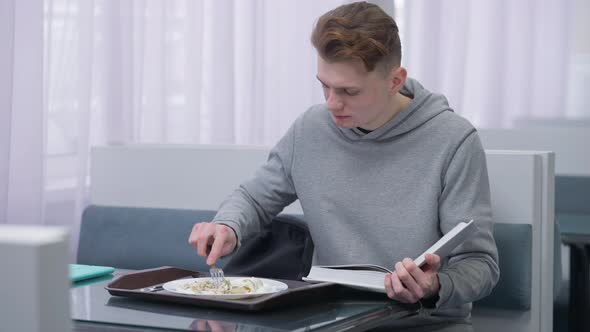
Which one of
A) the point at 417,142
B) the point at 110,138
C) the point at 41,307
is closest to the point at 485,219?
the point at 417,142

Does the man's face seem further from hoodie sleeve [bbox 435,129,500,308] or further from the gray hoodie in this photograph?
hoodie sleeve [bbox 435,129,500,308]

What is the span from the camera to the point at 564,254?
2.88 m

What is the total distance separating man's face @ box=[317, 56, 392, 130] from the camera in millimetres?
1701

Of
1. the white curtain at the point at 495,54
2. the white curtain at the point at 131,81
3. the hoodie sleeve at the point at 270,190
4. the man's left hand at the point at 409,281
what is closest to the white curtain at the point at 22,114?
the white curtain at the point at 131,81

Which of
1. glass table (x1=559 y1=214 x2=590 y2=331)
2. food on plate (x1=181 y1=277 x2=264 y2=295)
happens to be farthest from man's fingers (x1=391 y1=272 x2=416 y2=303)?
glass table (x1=559 y1=214 x2=590 y2=331)

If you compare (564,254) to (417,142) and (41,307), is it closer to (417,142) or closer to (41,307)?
(417,142)

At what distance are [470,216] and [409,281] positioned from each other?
0.31 m

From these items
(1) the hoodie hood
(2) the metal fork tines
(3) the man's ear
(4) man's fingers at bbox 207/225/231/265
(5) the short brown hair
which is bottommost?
(2) the metal fork tines

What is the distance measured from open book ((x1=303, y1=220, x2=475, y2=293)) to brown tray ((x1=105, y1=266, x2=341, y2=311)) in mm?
23

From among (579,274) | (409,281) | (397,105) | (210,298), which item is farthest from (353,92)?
(579,274)

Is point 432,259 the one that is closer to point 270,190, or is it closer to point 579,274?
point 270,190

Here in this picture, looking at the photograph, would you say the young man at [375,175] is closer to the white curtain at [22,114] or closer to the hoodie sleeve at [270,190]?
the hoodie sleeve at [270,190]

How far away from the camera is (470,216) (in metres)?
1.68

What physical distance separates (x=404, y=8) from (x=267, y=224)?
68.1 inches
